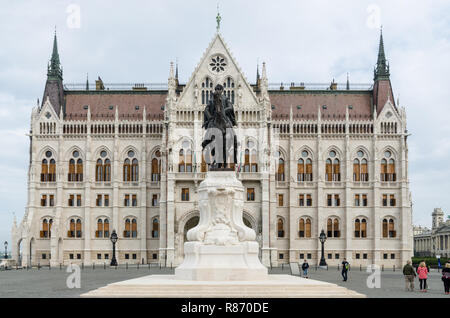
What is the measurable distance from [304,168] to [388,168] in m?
10.4

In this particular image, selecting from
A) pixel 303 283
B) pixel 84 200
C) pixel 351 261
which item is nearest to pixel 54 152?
pixel 84 200

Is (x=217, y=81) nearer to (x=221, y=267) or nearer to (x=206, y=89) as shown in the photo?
(x=206, y=89)

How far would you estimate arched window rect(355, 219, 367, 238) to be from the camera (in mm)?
81750

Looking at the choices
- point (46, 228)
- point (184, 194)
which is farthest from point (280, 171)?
point (46, 228)

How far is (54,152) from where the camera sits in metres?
82.6

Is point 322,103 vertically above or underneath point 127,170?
above

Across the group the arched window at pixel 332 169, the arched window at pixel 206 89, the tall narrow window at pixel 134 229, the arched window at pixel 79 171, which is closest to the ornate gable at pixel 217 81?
the arched window at pixel 206 89

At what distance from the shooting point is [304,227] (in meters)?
81.8

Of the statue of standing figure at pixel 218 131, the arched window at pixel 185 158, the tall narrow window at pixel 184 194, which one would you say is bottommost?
the tall narrow window at pixel 184 194

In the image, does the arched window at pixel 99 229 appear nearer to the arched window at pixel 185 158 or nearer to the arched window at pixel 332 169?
the arched window at pixel 185 158

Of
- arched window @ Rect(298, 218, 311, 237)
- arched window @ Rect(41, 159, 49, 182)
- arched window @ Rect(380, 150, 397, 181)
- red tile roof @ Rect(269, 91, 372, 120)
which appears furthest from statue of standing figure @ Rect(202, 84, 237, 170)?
arched window @ Rect(41, 159, 49, 182)

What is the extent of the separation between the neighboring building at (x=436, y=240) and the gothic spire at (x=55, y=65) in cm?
9422

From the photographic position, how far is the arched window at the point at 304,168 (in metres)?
82.7

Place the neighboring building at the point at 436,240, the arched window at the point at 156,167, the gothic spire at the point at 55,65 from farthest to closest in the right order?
1. the neighboring building at the point at 436,240
2. the gothic spire at the point at 55,65
3. the arched window at the point at 156,167
